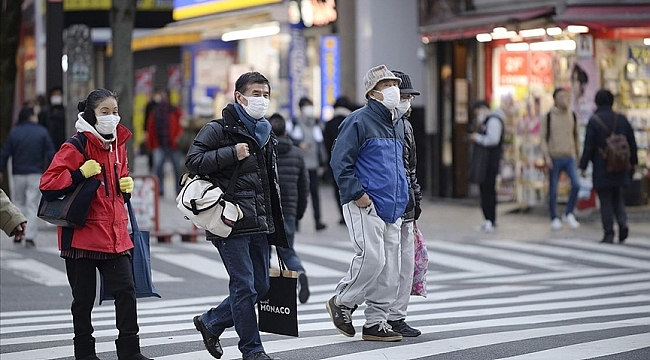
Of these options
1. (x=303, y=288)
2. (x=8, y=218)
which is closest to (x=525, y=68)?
(x=303, y=288)

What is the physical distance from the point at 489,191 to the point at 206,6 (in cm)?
1717

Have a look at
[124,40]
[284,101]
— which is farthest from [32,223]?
[284,101]

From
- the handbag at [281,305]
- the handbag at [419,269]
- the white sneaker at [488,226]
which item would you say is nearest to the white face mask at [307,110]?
the white sneaker at [488,226]

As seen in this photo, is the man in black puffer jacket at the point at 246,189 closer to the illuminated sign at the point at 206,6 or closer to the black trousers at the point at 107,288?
the black trousers at the point at 107,288

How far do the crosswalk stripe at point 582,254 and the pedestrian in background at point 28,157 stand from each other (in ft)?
20.1

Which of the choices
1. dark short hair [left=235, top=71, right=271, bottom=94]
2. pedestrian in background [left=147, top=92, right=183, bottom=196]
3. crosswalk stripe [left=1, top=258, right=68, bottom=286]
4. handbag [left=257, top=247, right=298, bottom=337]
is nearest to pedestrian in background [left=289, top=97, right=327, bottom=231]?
crosswalk stripe [left=1, top=258, right=68, bottom=286]

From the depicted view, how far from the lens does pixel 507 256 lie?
16875mm

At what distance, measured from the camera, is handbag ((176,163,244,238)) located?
326 inches

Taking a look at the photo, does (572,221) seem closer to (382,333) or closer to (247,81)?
(382,333)

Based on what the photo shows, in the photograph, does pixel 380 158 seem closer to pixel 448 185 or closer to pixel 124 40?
pixel 124 40

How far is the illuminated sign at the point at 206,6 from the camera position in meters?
32.0

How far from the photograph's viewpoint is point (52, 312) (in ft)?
41.5

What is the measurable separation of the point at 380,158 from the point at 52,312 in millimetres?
4536

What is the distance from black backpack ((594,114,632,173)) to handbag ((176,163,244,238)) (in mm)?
9690
